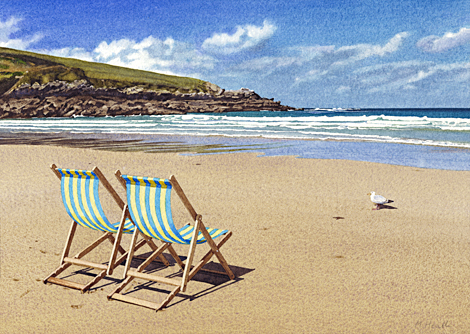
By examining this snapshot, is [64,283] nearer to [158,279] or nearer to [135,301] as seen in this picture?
[135,301]

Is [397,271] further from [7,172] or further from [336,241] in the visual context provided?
[7,172]

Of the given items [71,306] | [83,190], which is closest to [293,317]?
[71,306]

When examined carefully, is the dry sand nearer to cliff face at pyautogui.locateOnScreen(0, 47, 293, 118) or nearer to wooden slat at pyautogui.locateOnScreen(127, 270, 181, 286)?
wooden slat at pyautogui.locateOnScreen(127, 270, 181, 286)

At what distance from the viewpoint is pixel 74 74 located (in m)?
102

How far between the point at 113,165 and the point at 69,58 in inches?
5288

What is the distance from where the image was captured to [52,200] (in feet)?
23.9

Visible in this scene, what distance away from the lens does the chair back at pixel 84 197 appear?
361 cm

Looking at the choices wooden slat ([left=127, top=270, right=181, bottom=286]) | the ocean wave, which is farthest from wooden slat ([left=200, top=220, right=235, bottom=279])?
the ocean wave

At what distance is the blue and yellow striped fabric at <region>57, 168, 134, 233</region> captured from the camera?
3611mm

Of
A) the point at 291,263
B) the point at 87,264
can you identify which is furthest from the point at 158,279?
the point at 291,263
